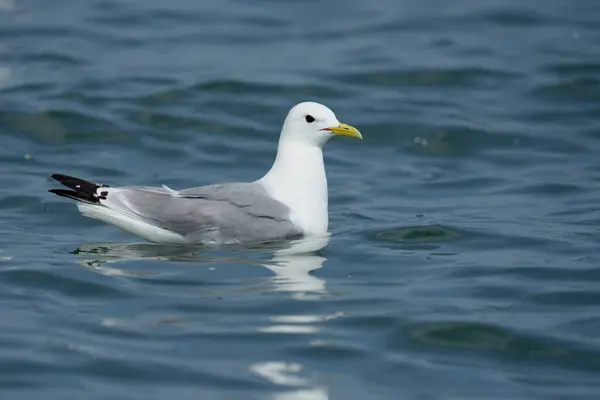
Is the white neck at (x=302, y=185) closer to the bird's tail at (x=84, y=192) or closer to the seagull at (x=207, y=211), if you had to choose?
the seagull at (x=207, y=211)

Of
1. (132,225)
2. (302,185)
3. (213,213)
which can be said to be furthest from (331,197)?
(132,225)

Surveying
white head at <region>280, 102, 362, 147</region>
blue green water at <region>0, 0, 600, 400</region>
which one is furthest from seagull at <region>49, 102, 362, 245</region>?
white head at <region>280, 102, 362, 147</region>

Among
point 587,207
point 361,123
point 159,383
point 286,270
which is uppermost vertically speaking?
point 361,123

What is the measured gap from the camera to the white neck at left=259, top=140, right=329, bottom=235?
29.6ft

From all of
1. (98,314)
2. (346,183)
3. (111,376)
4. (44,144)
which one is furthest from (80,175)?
(111,376)

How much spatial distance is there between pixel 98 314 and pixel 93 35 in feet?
30.8

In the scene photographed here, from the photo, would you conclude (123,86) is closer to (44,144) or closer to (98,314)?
(44,144)

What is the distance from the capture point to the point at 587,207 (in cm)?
1033

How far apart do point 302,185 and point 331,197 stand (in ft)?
5.78

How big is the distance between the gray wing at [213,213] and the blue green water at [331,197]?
0.19 meters

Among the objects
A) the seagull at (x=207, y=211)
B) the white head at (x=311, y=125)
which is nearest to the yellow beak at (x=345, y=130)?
the white head at (x=311, y=125)

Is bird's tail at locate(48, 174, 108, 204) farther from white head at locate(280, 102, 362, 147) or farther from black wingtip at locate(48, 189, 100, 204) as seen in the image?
white head at locate(280, 102, 362, 147)

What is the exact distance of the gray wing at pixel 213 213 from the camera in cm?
874

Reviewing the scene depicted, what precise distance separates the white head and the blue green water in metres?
0.77
